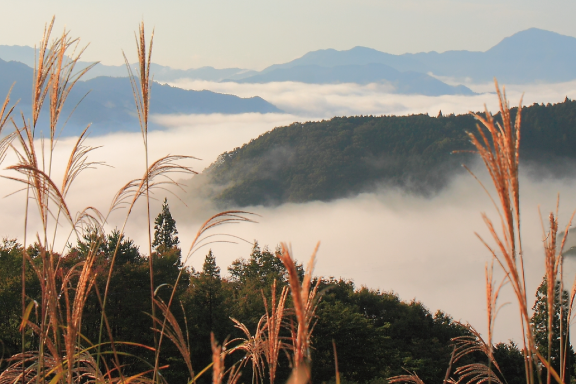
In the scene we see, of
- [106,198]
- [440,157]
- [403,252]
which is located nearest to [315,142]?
[440,157]

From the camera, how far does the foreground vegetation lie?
5.39 ft

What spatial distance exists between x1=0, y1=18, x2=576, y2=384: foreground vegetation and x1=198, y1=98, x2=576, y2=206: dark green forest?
328ft

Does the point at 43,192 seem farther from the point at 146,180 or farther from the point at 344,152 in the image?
the point at 344,152

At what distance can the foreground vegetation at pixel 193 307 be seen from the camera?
5.39 ft

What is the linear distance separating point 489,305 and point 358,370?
2108 centimetres

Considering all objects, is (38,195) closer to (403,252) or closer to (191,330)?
(191,330)

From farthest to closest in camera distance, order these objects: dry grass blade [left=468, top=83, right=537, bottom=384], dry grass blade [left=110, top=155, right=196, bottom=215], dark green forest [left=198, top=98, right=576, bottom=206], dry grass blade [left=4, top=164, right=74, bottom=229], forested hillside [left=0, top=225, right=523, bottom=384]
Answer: dark green forest [left=198, top=98, right=576, bottom=206] < forested hillside [left=0, top=225, right=523, bottom=384] < dry grass blade [left=110, top=155, right=196, bottom=215] < dry grass blade [left=4, top=164, right=74, bottom=229] < dry grass blade [left=468, top=83, right=537, bottom=384]

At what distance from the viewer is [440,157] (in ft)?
515

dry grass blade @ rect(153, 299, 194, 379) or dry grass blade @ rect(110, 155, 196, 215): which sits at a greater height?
dry grass blade @ rect(110, 155, 196, 215)

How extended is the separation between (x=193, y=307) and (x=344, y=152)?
130356 millimetres

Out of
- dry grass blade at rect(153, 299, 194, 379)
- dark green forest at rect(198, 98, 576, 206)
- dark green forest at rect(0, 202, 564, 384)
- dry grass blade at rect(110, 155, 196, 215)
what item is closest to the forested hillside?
dark green forest at rect(0, 202, 564, 384)

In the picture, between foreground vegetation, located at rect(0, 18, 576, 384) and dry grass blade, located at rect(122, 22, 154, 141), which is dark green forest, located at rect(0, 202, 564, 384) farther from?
dry grass blade, located at rect(122, 22, 154, 141)

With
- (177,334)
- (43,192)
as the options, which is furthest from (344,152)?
(177,334)

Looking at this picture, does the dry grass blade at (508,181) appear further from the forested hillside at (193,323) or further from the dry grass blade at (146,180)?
the forested hillside at (193,323)
